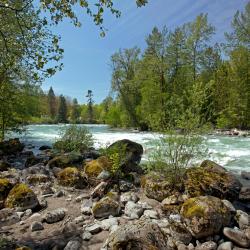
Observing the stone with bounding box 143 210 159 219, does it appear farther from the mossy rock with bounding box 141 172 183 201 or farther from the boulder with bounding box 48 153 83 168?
the boulder with bounding box 48 153 83 168

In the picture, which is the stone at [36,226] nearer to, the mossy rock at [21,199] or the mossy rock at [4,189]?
the mossy rock at [21,199]

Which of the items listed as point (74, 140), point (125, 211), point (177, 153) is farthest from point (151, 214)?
point (74, 140)

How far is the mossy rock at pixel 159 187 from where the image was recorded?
5832 millimetres

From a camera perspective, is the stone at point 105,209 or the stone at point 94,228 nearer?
the stone at point 94,228

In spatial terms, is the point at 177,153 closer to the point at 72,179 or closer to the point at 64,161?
the point at 72,179

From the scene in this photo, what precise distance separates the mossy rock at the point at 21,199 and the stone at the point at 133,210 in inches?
76.8

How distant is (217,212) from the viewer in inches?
181

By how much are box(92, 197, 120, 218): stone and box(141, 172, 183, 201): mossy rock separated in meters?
1.00

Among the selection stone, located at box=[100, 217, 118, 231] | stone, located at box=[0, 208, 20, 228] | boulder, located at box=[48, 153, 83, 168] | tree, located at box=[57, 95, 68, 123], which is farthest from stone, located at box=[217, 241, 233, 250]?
tree, located at box=[57, 95, 68, 123]

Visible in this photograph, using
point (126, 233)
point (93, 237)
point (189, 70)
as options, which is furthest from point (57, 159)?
point (189, 70)

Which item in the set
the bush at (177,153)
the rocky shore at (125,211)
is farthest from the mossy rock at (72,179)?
the bush at (177,153)

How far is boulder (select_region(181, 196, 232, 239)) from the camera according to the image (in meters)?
4.39

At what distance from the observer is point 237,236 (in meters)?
4.32

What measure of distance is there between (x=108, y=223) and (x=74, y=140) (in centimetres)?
767
